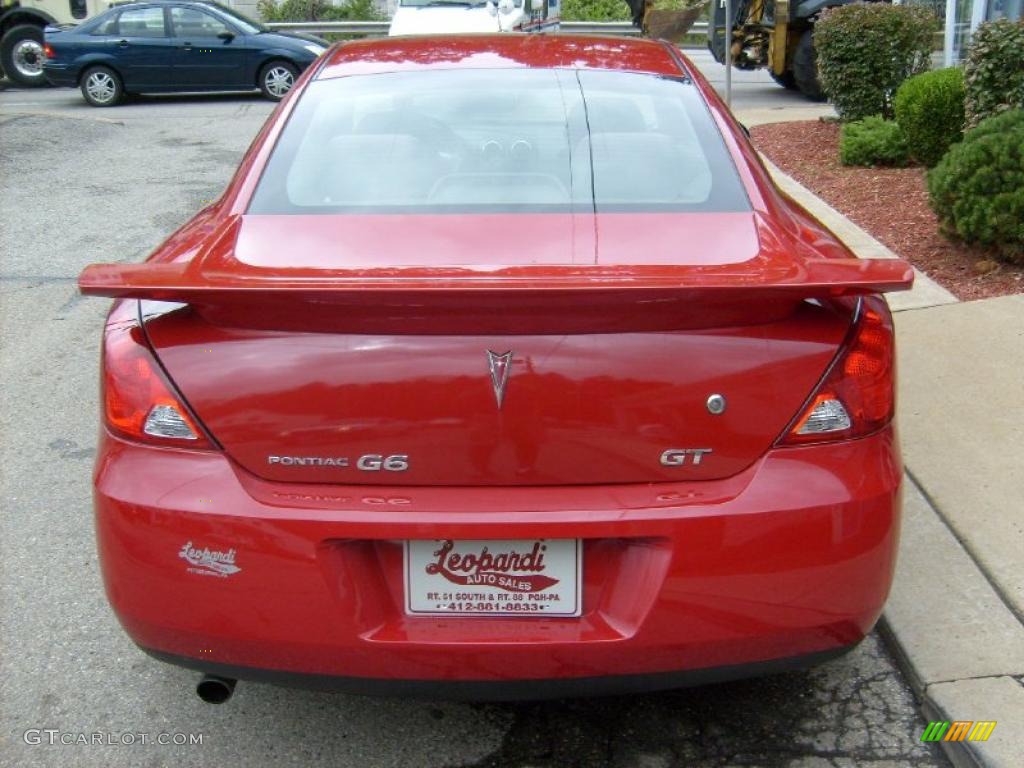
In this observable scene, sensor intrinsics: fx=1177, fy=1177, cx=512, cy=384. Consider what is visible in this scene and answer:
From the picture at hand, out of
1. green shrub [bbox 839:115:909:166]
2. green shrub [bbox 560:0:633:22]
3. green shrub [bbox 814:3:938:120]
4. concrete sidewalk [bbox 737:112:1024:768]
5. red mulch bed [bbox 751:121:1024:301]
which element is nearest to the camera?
concrete sidewalk [bbox 737:112:1024:768]

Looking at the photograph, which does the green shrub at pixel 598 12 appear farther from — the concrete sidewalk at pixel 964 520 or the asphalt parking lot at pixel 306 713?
the asphalt parking lot at pixel 306 713

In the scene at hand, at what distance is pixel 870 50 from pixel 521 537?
977 centimetres

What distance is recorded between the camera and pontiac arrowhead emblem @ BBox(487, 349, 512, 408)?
2471 mm

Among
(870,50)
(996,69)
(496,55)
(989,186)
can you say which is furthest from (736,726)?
(870,50)

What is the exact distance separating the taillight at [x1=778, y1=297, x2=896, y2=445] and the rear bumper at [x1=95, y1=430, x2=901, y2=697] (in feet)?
0.13

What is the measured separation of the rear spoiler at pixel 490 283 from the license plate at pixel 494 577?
536 millimetres

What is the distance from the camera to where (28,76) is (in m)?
21.0

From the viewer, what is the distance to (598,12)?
30141mm

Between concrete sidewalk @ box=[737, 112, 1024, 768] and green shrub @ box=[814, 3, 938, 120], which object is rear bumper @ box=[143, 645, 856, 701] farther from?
green shrub @ box=[814, 3, 938, 120]

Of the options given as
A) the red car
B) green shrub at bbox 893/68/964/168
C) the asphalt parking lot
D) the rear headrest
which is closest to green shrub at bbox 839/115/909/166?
green shrub at bbox 893/68/964/168

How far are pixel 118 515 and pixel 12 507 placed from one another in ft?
6.98

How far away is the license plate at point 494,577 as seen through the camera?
2.50m

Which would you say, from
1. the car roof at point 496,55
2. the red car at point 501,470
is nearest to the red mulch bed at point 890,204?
the car roof at point 496,55

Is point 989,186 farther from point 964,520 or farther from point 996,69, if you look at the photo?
point 964,520
